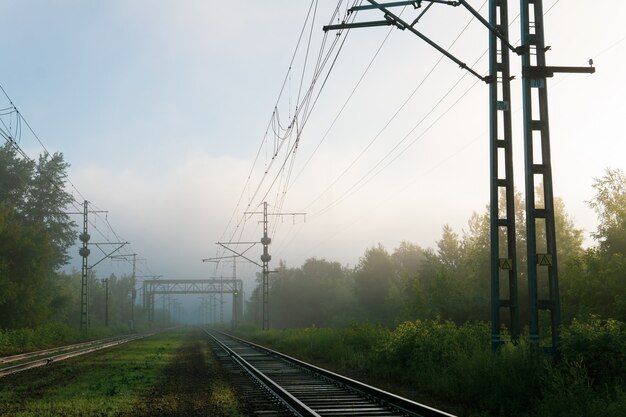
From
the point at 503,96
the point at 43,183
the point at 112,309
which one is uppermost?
the point at 43,183

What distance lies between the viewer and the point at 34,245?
53.8 metres

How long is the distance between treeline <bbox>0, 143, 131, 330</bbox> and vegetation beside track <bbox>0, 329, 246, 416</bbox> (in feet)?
94.0

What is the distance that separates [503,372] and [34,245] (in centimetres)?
4781

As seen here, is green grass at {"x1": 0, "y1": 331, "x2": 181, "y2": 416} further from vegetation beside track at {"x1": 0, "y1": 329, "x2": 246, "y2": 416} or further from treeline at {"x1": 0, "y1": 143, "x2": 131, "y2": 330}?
treeline at {"x1": 0, "y1": 143, "x2": 131, "y2": 330}

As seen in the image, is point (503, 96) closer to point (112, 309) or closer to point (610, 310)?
point (610, 310)

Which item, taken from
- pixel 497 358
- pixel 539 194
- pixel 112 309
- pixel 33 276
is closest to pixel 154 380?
pixel 497 358

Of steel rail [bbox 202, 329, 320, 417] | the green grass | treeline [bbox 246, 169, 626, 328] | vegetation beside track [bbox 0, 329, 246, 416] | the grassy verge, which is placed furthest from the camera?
the grassy verge

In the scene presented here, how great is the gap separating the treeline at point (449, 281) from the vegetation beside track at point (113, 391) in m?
12.3

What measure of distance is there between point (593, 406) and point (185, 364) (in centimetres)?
2031

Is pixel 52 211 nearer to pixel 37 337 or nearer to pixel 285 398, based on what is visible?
pixel 37 337

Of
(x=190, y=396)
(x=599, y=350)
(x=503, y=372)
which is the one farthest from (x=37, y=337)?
(x=599, y=350)

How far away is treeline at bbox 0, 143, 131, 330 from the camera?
52.0 m

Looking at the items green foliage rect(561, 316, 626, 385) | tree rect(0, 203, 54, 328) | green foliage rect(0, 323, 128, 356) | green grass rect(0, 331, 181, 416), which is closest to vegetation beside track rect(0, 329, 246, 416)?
green grass rect(0, 331, 181, 416)

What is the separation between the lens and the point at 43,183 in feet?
295
